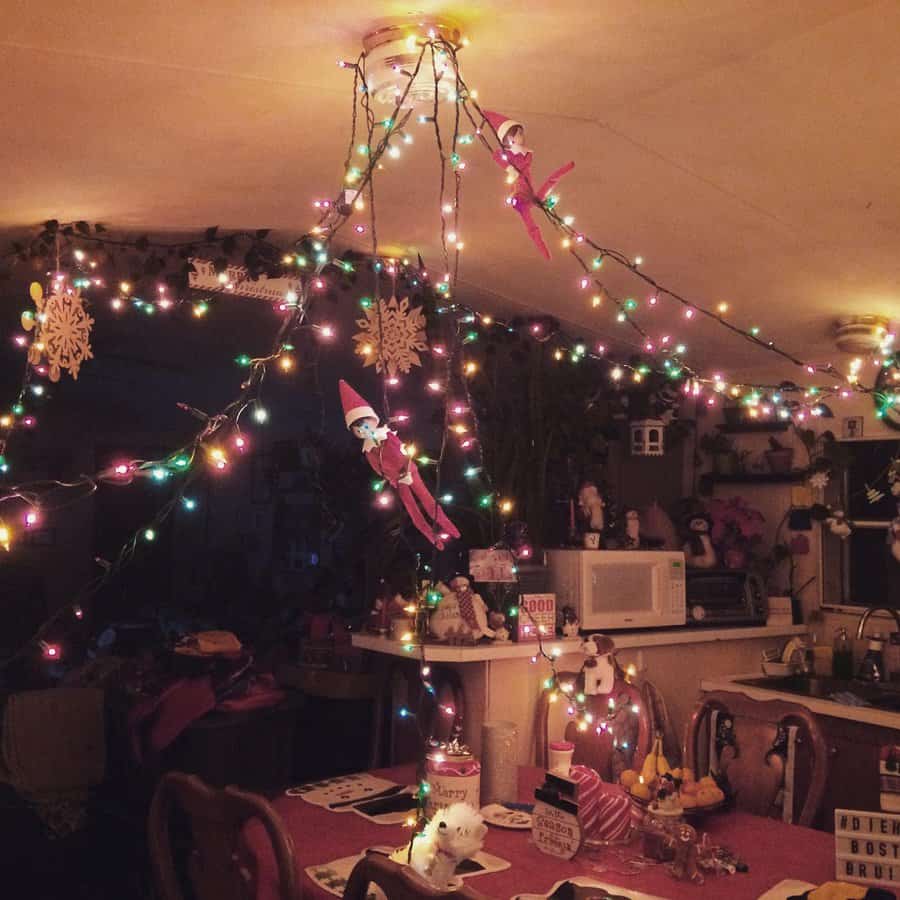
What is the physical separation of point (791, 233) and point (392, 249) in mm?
1310

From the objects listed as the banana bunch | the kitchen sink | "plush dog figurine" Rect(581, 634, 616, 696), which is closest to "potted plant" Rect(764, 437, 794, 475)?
the kitchen sink

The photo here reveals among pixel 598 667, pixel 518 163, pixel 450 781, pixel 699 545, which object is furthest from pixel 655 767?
pixel 699 545

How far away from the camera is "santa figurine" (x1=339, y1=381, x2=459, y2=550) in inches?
80.8

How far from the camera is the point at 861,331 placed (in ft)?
11.8

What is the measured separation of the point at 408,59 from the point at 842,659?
3222 mm

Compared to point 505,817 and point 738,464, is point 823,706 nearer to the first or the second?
point 738,464

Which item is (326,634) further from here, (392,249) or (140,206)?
(140,206)

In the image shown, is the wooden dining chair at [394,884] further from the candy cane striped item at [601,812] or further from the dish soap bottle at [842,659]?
the dish soap bottle at [842,659]

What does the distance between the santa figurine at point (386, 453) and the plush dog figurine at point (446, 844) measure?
23.6 inches

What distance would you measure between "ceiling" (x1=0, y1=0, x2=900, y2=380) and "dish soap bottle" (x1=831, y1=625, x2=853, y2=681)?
1.49 metres

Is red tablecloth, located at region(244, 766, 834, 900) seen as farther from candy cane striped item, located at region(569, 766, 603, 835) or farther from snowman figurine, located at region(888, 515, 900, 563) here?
snowman figurine, located at region(888, 515, 900, 563)

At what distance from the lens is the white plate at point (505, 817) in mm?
2287

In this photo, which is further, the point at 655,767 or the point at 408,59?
the point at 655,767

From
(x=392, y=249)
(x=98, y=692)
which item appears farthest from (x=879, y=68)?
(x=98, y=692)
